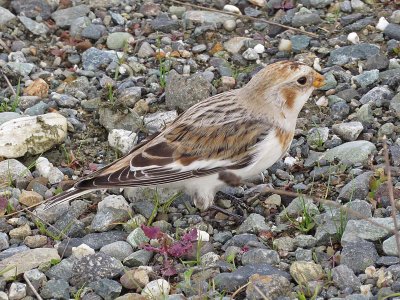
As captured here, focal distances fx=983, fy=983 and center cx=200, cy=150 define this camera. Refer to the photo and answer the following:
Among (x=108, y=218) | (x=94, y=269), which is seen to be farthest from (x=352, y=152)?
(x=94, y=269)

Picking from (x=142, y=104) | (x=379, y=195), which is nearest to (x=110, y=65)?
(x=142, y=104)

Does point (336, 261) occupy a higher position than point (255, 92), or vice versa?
point (255, 92)

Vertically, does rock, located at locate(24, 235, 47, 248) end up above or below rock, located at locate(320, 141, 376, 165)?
below

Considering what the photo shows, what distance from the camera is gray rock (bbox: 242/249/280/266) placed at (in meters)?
5.14

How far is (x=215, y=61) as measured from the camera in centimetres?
731

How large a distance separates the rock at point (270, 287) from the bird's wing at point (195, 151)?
994 millimetres

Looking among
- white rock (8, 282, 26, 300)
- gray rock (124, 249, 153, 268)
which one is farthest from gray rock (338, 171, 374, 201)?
white rock (8, 282, 26, 300)

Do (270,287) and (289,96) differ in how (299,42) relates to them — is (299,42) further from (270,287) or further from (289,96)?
(270,287)

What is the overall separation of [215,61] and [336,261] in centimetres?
262

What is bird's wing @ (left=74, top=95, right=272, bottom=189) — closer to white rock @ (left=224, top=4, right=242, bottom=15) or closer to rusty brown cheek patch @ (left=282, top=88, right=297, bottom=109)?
rusty brown cheek patch @ (left=282, top=88, right=297, bottom=109)

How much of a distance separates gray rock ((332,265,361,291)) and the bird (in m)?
0.99

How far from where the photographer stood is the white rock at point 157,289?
4.87 m

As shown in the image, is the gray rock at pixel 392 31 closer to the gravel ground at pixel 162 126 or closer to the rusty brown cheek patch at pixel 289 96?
the gravel ground at pixel 162 126

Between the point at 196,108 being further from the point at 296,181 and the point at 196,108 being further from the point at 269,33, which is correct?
the point at 269,33
